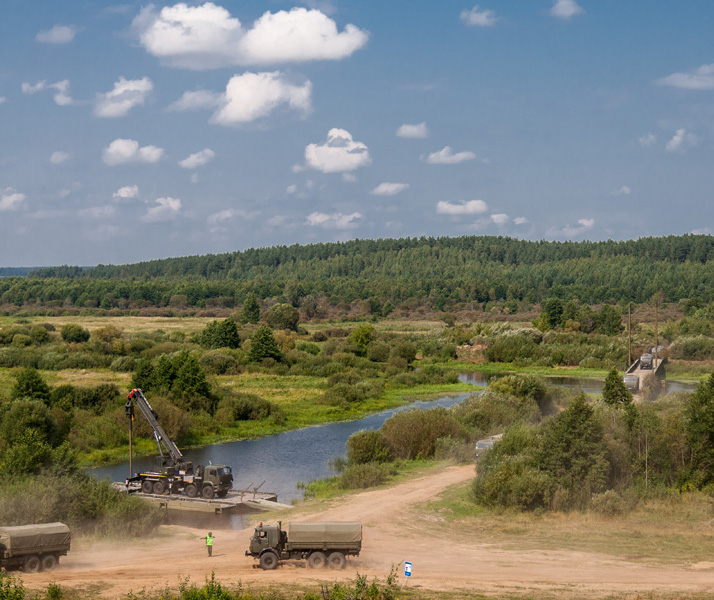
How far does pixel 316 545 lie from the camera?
2456cm

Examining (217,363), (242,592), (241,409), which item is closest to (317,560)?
(242,592)

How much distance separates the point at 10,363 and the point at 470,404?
4734cm

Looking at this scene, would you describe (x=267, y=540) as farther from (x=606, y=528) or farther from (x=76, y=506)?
(x=606, y=528)

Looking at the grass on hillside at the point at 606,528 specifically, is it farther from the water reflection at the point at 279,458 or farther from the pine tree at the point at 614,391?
the pine tree at the point at 614,391

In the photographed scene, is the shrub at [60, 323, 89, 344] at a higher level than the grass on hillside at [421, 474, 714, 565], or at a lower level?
higher

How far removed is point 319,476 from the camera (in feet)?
138

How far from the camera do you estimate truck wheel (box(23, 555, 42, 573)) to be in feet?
78.7

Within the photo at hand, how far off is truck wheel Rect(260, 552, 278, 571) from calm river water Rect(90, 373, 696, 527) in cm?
826

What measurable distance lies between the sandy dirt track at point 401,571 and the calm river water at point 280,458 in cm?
597

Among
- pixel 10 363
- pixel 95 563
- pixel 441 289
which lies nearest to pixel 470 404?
pixel 95 563

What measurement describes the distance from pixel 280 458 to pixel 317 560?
22381 mm

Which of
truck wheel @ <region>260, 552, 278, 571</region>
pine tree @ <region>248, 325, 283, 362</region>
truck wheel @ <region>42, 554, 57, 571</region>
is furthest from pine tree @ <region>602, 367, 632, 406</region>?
pine tree @ <region>248, 325, 283, 362</region>

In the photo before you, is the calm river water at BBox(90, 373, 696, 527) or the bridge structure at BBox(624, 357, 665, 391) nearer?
the calm river water at BBox(90, 373, 696, 527)

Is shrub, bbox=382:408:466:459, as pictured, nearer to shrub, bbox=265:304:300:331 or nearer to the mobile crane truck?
the mobile crane truck
